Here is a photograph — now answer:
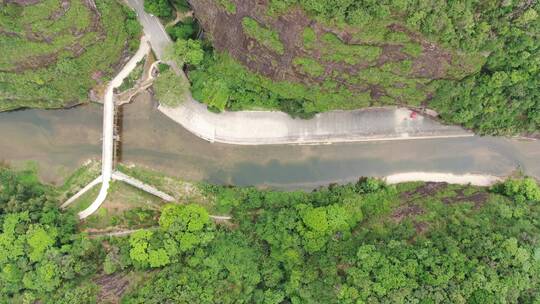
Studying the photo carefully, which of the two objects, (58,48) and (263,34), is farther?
(58,48)

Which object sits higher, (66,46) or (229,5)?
(229,5)

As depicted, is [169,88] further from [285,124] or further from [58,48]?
[285,124]

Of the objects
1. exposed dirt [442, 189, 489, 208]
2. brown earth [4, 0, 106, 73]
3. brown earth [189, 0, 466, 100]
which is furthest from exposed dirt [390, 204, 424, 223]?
brown earth [4, 0, 106, 73]

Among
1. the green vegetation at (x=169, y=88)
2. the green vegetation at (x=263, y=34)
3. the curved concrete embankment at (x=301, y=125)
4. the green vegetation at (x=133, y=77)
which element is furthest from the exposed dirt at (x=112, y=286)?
the green vegetation at (x=263, y=34)

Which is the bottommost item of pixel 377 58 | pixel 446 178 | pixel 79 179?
pixel 79 179

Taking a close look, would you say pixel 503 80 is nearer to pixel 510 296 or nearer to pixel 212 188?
pixel 510 296

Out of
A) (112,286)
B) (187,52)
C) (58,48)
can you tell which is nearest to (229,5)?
(187,52)

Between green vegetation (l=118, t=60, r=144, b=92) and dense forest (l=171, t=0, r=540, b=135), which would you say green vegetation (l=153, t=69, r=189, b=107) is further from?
green vegetation (l=118, t=60, r=144, b=92)

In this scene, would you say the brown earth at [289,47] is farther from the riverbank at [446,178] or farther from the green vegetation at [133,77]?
the riverbank at [446,178]
